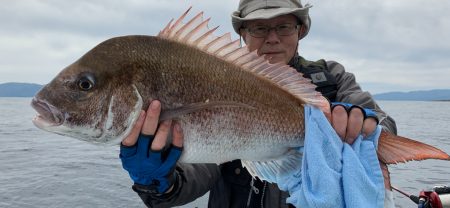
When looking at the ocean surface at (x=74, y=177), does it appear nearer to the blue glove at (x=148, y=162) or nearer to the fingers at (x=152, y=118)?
the blue glove at (x=148, y=162)

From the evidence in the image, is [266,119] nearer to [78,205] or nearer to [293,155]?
[293,155]

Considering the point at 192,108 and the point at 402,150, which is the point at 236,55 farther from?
the point at 402,150

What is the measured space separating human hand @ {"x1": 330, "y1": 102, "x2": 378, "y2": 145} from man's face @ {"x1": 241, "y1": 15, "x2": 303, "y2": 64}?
4.13ft

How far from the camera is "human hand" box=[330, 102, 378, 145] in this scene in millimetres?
2514

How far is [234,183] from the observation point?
11.8ft

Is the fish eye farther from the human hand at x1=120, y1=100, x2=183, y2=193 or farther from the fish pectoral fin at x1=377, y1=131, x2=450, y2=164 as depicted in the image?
the fish pectoral fin at x1=377, y1=131, x2=450, y2=164

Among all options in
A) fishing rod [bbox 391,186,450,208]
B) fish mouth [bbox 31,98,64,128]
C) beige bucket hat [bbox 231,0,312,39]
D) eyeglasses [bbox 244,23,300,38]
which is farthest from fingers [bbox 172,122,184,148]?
fishing rod [bbox 391,186,450,208]

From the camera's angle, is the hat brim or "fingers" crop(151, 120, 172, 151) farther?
the hat brim

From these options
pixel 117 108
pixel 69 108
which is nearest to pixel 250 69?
pixel 117 108

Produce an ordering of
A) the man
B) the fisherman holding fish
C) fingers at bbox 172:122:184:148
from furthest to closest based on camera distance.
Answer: the man < fingers at bbox 172:122:184:148 < the fisherman holding fish

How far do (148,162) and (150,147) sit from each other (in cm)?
13

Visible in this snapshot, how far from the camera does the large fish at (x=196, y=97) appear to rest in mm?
2344

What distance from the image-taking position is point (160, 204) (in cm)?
324

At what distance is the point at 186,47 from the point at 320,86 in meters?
1.52
